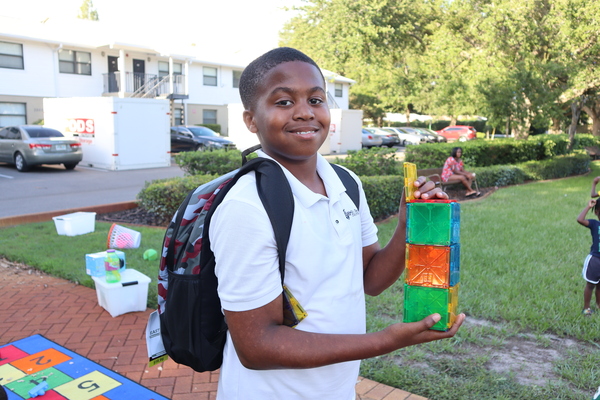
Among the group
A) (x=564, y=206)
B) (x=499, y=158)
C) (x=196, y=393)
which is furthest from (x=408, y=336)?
(x=499, y=158)

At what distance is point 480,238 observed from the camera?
24.8 ft

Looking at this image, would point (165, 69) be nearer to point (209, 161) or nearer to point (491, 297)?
point (209, 161)

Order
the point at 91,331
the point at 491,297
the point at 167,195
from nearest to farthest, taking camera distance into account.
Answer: the point at 91,331 → the point at 491,297 → the point at 167,195

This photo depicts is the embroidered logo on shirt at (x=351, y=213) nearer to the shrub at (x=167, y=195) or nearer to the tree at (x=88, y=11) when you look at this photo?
the shrub at (x=167, y=195)

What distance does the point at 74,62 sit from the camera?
978 inches

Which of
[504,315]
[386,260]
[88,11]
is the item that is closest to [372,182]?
[504,315]

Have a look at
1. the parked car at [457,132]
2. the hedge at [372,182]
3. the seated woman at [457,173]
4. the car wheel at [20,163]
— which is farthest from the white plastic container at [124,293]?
the parked car at [457,132]

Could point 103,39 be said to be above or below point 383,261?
above

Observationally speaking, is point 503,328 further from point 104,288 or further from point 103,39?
point 103,39

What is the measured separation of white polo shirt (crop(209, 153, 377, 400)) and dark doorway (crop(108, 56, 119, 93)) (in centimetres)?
2619

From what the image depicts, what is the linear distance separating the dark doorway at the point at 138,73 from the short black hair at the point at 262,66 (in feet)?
86.5

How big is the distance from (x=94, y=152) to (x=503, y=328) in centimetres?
1595

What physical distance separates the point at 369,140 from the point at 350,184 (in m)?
29.8

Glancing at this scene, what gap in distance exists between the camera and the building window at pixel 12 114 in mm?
22781
